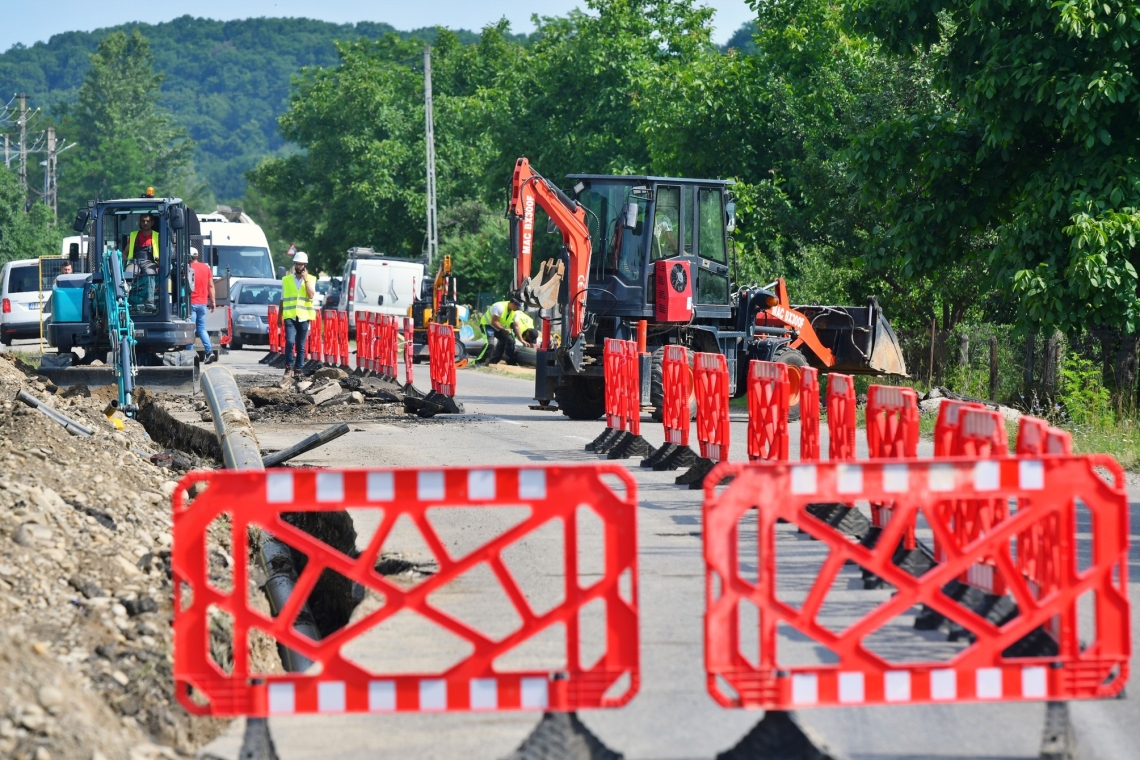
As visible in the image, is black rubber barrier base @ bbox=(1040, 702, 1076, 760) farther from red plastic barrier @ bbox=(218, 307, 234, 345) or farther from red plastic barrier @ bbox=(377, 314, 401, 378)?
red plastic barrier @ bbox=(218, 307, 234, 345)

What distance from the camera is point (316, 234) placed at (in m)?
71.1

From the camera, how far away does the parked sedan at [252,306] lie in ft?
121

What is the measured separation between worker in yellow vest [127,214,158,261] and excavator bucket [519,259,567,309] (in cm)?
680

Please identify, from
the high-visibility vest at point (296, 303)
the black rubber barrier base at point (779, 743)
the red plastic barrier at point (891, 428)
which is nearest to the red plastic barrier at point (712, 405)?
the red plastic barrier at point (891, 428)

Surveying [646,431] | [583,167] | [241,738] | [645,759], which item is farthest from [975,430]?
[583,167]

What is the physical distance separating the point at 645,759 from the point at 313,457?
9471 millimetres

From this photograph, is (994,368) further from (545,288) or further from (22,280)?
(22,280)

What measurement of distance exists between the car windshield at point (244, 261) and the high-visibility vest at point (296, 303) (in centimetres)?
1256

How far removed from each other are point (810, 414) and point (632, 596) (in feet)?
18.7

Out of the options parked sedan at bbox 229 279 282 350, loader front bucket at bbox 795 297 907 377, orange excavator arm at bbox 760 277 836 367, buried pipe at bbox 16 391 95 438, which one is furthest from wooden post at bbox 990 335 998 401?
parked sedan at bbox 229 279 282 350

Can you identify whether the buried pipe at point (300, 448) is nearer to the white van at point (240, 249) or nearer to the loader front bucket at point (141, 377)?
the loader front bucket at point (141, 377)

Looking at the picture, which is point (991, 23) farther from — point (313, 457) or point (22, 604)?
point (22, 604)

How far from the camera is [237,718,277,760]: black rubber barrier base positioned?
511cm

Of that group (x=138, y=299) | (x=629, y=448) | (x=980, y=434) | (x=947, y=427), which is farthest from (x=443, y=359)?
(x=980, y=434)
